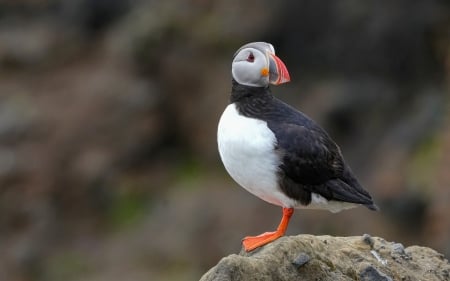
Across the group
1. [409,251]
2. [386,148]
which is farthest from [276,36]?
[409,251]

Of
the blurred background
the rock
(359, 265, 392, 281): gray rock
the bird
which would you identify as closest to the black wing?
the bird

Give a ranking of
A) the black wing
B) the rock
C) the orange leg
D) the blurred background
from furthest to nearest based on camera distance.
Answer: the blurred background < the black wing < the orange leg < the rock

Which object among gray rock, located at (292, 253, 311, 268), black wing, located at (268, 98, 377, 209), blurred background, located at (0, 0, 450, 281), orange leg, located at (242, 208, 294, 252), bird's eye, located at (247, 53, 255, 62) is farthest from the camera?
blurred background, located at (0, 0, 450, 281)

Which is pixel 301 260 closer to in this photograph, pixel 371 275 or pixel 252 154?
pixel 371 275

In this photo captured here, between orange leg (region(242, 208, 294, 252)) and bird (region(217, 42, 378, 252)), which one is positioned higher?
bird (region(217, 42, 378, 252))

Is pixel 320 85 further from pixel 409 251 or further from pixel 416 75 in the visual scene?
pixel 409 251

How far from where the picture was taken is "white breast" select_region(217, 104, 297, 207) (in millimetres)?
8320

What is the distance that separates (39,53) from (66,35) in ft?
2.58

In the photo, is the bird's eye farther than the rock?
Yes

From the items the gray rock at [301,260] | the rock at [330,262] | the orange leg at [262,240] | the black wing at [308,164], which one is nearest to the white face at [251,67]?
the black wing at [308,164]

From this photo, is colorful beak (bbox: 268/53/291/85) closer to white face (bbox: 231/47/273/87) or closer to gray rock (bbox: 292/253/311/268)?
white face (bbox: 231/47/273/87)

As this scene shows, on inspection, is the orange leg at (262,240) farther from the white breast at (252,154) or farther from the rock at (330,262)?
the white breast at (252,154)

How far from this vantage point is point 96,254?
21734 millimetres

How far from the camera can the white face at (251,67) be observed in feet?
28.1
